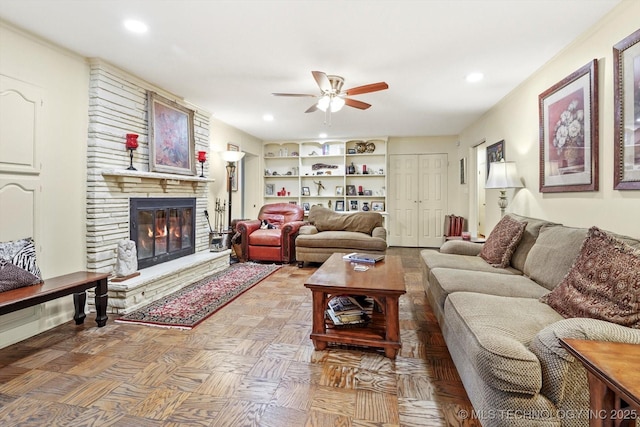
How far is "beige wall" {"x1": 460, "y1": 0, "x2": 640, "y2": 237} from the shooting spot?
6.72ft

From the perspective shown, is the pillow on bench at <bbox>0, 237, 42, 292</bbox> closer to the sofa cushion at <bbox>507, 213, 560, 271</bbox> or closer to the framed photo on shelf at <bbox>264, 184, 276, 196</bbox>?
the sofa cushion at <bbox>507, 213, 560, 271</bbox>

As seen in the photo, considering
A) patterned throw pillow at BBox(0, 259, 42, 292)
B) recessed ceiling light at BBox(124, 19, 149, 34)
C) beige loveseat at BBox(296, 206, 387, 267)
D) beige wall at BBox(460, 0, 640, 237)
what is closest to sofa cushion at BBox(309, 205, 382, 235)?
beige loveseat at BBox(296, 206, 387, 267)

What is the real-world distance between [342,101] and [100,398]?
297 cm

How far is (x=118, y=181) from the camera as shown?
313 centimetres

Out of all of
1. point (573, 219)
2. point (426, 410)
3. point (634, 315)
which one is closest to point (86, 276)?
point (426, 410)

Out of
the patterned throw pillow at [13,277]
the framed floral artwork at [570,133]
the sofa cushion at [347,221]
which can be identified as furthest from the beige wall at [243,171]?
the framed floral artwork at [570,133]

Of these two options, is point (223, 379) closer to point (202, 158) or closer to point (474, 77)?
point (202, 158)

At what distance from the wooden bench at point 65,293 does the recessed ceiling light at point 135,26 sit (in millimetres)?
1918

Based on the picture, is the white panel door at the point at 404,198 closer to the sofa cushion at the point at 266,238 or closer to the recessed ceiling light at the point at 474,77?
the sofa cushion at the point at 266,238

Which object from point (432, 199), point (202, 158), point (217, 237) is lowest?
point (217, 237)

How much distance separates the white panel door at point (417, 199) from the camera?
6.70 metres

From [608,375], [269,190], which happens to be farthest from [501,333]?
[269,190]

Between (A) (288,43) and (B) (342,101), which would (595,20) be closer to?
(B) (342,101)

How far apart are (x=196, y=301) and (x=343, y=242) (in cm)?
238
